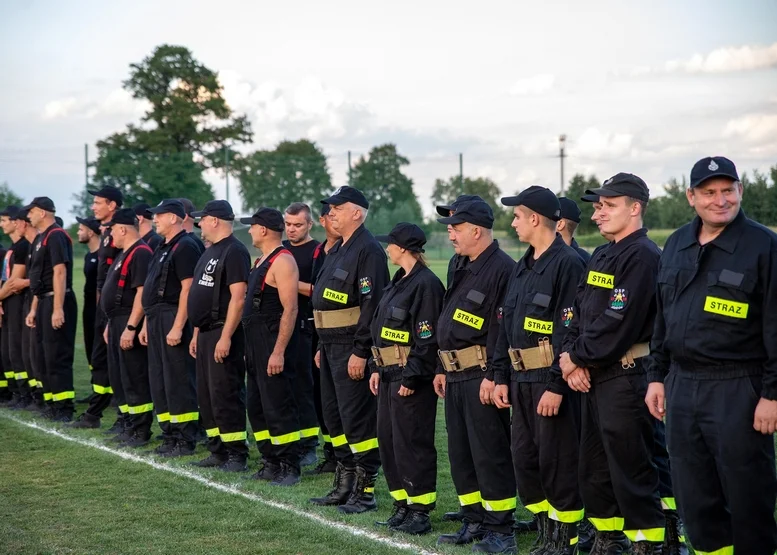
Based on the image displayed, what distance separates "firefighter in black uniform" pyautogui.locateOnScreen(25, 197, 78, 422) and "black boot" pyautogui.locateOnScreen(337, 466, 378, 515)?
557cm

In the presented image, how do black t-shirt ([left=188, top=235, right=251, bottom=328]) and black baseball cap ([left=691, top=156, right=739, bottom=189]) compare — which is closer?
black baseball cap ([left=691, top=156, right=739, bottom=189])

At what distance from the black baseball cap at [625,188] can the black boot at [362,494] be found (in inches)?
122

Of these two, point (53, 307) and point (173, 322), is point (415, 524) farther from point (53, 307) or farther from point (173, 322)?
point (53, 307)

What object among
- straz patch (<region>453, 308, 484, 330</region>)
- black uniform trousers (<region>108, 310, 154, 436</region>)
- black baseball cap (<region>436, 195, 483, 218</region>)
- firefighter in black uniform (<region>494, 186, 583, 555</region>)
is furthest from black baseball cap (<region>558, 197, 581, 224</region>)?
black uniform trousers (<region>108, 310, 154, 436</region>)

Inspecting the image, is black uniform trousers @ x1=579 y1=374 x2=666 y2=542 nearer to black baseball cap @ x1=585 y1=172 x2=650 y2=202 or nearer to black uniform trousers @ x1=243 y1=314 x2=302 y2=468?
black baseball cap @ x1=585 y1=172 x2=650 y2=202

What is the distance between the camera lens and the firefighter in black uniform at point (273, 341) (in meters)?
8.64

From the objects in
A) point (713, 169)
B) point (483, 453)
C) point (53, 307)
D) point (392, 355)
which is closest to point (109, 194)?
point (53, 307)

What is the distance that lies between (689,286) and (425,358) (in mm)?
2348

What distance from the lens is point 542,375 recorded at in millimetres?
6086

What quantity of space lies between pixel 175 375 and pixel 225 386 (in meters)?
1.03

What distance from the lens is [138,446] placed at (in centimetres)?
1032

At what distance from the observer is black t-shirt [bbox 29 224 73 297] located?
11984 millimetres

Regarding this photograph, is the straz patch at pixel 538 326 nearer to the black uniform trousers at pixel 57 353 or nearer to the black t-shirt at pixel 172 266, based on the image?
the black t-shirt at pixel 172 266

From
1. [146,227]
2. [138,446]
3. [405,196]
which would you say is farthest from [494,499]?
[405,196]
